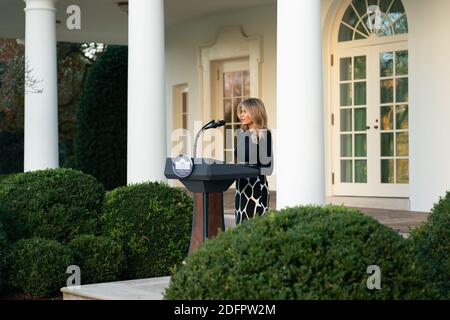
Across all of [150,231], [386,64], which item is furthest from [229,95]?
[150,231]

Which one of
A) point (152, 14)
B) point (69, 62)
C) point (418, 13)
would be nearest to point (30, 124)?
point (152, 14)

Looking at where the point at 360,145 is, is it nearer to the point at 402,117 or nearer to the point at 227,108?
the point at 402,117

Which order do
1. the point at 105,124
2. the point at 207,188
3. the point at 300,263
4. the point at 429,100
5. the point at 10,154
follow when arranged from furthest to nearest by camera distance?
the point at 10,154 < the point at 105,124 < the point at 429,100 < the point at 207,188 < the point at 300,263

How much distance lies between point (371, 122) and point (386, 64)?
86 centimetres

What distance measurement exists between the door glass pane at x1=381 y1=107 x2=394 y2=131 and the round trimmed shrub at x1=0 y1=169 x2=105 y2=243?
5185 mm

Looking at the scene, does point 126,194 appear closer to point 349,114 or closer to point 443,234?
point 443,234

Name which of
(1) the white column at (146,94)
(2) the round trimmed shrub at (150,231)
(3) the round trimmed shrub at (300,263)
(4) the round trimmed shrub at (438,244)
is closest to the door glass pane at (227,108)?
(1) the white column at (146,94)

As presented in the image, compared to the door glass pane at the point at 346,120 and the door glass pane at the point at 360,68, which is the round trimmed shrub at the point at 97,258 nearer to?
the door glass pane at the point at 346,120

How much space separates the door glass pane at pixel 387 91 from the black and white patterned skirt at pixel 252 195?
5612 mm

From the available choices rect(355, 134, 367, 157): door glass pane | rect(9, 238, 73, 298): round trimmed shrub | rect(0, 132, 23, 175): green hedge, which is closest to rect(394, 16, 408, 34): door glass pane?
rect(355, 134, 367, 157): door glass pane

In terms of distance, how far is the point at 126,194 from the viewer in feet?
30.0

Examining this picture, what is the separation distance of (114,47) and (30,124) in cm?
836

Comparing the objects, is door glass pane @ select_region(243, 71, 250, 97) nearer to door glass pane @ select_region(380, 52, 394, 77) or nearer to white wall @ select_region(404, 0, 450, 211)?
door glass pane @ select_region(380, 52, 394, 77)

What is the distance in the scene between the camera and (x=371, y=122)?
43.4 ft
